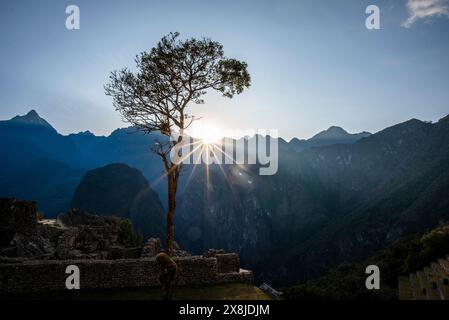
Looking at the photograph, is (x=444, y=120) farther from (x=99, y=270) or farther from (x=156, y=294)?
(x=99, y=270)

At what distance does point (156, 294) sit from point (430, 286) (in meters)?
18.3

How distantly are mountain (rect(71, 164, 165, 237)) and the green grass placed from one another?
138716 millimetres

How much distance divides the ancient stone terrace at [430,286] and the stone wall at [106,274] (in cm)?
1110

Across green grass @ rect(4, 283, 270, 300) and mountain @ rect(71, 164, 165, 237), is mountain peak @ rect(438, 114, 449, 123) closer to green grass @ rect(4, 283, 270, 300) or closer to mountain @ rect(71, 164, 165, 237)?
mountain @ rect(71, 164, 165, 237)

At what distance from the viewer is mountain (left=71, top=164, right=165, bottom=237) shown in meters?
157

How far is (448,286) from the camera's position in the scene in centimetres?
1970

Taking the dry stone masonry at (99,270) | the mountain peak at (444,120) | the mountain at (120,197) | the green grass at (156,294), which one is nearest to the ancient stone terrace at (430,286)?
the green grass at (156,294)

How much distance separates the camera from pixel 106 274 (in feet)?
53.7

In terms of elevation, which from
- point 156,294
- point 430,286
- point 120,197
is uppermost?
point 156,294

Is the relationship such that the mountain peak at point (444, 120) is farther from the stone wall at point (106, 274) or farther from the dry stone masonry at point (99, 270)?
the stone wall at point (106, 274)

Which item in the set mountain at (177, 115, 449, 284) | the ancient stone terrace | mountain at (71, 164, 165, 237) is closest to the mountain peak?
mountain at (177, 115, 449, 284)

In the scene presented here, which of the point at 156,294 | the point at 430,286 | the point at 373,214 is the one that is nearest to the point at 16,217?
the point at 156,294

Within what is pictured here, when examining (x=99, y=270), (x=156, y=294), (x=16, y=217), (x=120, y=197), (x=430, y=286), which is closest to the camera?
(x=156, y=294)

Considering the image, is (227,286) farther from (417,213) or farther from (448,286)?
(417,213)
